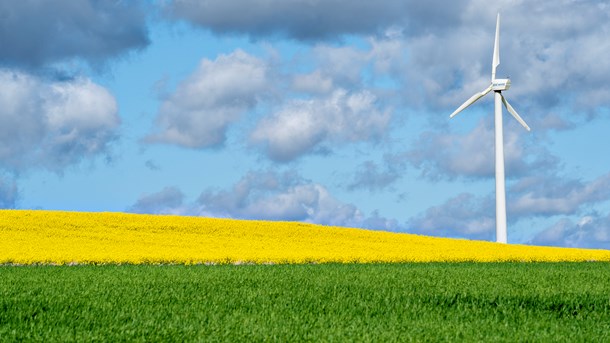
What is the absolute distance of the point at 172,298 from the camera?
1769 cm

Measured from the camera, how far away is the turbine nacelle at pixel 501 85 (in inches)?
2061

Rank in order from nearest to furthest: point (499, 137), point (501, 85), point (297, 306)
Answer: point (297, 306)
point (499, 137)
point (501, 85)

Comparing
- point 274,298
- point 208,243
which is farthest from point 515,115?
point 274,298

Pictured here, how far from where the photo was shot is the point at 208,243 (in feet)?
133

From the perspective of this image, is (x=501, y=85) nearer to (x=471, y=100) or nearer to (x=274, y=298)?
(x=471, y=100)

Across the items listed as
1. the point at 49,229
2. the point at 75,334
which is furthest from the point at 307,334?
the point at 49,229

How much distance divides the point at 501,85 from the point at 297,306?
39.1 meters

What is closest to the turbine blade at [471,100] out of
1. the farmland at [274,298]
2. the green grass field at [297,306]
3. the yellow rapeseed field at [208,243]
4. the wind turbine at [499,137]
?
the wind turbine at [499,137]

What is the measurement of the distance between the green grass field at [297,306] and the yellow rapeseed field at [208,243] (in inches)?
298

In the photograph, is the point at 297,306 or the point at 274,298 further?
the point at 274,298

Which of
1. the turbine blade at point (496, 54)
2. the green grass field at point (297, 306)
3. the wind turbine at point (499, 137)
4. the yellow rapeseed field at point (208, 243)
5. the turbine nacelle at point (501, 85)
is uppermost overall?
the turbine blade at point (496, 54)

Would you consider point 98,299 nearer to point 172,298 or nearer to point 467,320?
point 172,298

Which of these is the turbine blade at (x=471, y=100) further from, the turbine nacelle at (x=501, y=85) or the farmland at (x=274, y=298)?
the farmland at (x=274, y=298)

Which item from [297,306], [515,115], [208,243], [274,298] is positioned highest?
[515,115]
